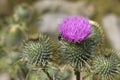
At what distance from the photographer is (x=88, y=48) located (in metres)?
3.17

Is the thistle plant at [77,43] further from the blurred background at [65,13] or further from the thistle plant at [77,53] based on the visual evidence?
the blurred background at [65,13]

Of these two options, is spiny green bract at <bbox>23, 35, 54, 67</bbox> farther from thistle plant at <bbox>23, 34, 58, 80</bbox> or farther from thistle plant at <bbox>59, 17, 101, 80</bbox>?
thistle plant at <bbox>59, 17, 101, 80</bbox>

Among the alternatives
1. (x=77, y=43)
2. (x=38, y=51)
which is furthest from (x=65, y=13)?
(x=77, y=43)

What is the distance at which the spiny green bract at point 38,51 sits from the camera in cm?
324

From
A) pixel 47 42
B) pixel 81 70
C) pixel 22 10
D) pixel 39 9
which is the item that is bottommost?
pixel 81 70

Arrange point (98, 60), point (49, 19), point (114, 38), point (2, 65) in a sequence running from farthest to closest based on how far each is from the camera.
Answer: point (49, 19) → point (114, 38) → point (2, 65) → point (98, 60)

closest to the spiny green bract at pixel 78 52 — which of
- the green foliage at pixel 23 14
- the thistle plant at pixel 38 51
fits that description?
the thistle plant at pixel 38 51

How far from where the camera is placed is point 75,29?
10.5ft

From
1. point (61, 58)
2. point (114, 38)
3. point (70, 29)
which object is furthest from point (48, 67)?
point (114, 38)

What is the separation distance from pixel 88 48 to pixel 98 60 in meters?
0.13

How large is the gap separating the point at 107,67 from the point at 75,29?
0.41 meters

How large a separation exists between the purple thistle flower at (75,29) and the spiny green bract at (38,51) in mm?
191

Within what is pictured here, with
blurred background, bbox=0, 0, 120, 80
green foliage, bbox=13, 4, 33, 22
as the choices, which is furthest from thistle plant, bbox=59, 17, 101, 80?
blurred background, bbox=0, 0, 120, 80

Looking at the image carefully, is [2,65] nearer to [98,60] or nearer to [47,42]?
[47,42]
